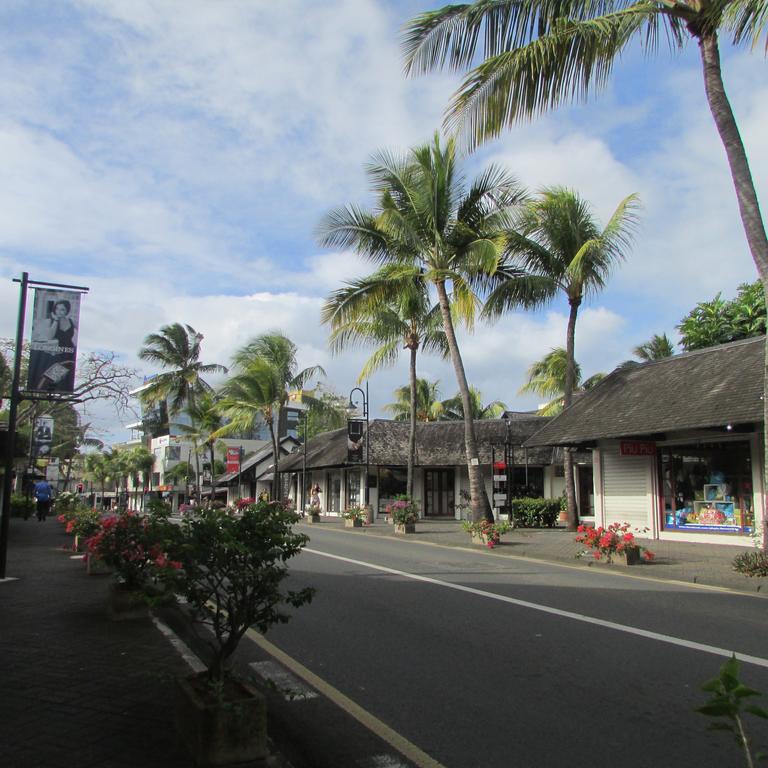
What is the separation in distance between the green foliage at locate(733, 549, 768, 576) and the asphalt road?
1.31 meters

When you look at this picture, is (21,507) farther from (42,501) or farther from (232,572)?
(232,572)

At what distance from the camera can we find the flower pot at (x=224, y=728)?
391 centimetres

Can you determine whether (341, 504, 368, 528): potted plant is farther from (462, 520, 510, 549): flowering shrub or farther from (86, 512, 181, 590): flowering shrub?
(86, 512, 181, 590): flowering shrub

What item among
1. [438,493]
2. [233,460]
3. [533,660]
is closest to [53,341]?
[533,660]

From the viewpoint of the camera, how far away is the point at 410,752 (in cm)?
432

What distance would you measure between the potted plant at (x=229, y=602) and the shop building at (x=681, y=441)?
13.4 meters

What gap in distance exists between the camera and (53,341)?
1096 centimetres

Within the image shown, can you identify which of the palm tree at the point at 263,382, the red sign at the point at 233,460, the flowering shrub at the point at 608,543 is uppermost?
the palm tree at the point at 263,382

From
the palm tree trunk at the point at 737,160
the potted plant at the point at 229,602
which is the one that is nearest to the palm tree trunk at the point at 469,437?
the palm tree trunk at the point at 737,160

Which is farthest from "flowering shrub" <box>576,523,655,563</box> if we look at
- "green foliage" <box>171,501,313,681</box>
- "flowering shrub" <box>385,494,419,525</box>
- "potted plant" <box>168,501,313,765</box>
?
"green foliage" <box>171,501,313,681</box>

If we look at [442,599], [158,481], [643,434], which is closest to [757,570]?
[442,599]

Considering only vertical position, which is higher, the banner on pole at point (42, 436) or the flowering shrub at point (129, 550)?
the banner on pole at point (42, 436)

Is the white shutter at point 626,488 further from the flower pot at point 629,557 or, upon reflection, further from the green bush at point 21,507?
the green bush at point 21,507

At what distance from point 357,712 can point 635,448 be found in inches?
612
